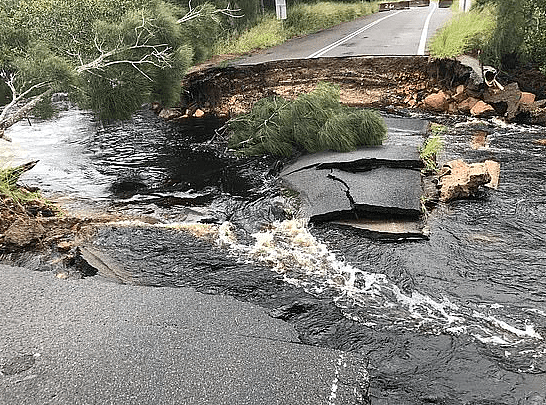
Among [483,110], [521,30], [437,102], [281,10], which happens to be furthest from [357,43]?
Result: [483,110]

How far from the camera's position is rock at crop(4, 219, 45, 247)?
6367 mm

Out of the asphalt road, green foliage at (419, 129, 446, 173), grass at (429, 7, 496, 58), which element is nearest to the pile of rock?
grass at (429, 7, 496, 58)

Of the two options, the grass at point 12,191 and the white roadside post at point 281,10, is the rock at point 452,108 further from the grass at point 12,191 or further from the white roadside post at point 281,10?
the white roadside post at point 281,10

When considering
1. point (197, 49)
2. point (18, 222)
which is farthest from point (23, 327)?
point (197, 49)

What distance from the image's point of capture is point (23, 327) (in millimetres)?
4340

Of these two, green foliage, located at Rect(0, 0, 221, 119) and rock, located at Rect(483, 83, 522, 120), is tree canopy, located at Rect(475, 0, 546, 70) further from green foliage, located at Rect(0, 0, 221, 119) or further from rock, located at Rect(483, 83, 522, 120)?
green foliage, located at Rect(0, 0, 221, 119)

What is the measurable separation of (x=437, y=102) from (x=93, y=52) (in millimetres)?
8352

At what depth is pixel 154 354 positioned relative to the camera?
400cm

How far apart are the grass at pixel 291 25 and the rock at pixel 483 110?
9.27 metres

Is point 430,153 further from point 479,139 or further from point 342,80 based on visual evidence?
point 342,80

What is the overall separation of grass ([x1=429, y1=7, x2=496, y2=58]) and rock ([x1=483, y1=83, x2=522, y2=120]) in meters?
2.11

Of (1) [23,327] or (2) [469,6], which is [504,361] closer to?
(1) [23,327]

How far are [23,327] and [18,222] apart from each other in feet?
9.74

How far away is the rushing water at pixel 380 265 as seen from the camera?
4.27m
